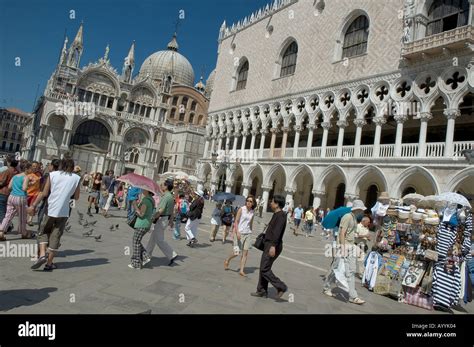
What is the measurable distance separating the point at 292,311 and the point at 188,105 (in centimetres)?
5837

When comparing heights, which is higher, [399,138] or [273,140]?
[273,140]

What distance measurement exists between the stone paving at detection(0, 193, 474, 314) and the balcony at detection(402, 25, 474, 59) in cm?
1361

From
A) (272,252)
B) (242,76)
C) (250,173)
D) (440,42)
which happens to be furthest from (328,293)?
(242,76)

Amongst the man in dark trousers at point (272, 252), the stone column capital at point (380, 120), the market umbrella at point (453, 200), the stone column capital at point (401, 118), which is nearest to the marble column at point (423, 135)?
the stone column capital at point (401, 118)

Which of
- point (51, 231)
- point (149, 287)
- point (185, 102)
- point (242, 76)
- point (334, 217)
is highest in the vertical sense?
point (185, 102)

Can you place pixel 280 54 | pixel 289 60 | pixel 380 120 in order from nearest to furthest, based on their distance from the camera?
1. pixel 380 120
2. pixel 289 60
3. pixel 280 54

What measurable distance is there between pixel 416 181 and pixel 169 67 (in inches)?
2039

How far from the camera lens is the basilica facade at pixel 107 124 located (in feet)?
134

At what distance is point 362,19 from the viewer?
22.8m

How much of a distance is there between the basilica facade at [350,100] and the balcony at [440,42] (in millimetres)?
51

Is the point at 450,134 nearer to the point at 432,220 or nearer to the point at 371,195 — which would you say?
the point at 371,195

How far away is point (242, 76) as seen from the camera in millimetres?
33750
